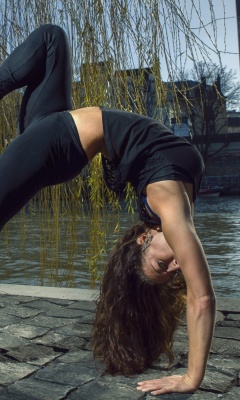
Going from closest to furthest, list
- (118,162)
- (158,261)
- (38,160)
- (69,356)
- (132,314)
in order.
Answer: (38,160), (118,162), (158,261), (132,314), (69,356)

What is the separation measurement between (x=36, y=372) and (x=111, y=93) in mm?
1866

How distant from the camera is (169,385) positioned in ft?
8.02

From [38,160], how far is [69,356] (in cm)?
115

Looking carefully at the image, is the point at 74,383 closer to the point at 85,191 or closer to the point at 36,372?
the point at 36,372

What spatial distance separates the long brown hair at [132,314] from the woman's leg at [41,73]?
2.24 feet

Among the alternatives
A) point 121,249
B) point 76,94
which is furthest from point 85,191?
point 121,249

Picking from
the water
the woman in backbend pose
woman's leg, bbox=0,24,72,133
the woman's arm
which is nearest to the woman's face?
the woman in backbend pose

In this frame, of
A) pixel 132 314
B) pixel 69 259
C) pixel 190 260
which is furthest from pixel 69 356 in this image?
pixel 69 259

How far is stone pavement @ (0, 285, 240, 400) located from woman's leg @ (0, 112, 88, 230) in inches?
30.5

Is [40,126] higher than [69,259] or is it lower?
higher

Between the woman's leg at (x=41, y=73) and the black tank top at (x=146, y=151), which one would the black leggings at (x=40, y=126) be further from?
the black tank top at (x=146, y=151)

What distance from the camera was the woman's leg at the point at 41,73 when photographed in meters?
2.41

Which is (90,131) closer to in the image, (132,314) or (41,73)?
(41,73)

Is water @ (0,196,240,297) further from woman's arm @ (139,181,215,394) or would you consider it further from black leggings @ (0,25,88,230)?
woman's arm @ (139,181,215,394)
